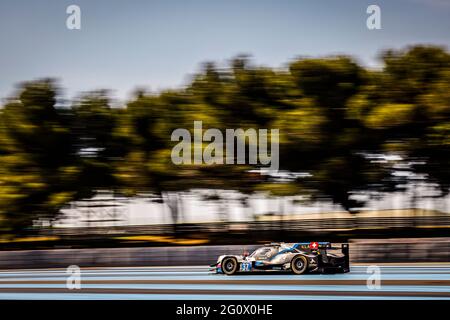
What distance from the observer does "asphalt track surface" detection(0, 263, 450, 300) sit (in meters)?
7.72

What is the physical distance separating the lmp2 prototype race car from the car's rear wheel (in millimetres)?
105

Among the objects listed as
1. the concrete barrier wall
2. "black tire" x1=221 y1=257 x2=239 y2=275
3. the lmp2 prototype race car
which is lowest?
the concrete barrier wall

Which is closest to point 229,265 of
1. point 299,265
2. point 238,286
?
point 238,286

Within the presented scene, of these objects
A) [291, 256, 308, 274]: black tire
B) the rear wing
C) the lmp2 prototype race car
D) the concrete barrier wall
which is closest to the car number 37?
the lmp2 prototype race car

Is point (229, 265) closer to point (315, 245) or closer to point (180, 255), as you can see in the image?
point (315, 245)

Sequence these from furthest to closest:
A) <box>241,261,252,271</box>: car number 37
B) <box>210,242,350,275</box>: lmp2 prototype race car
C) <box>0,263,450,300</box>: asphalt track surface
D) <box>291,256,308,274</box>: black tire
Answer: <box>241,261,252,271</box>: car number 37, <box>291,256,308,274</box>: black tire, <box>210,242,350,275</box>: lmp2 prototype race car, <box>0,263,450,300</box>: asphalt track surface

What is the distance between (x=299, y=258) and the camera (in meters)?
9.02

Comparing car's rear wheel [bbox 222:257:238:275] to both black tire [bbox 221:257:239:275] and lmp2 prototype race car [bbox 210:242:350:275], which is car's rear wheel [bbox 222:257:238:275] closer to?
black tire [bbox 221:257:239:275]

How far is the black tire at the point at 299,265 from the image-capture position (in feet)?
29.6

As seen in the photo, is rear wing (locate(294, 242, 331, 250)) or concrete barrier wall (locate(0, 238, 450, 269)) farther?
concrete barrier wall (locate(0, 238, 450, 269))

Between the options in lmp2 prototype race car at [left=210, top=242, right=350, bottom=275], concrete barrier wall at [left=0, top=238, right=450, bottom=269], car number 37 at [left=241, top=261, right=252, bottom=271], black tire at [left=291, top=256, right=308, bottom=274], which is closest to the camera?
lmp2 prototype race car at [left=210, top=242, right=350, bottom=275]

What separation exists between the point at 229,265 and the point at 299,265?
1.21 meters

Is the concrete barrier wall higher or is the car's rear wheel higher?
the car's rear wheel
